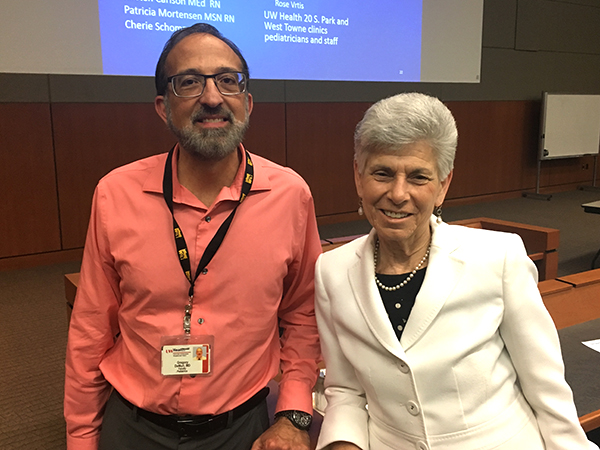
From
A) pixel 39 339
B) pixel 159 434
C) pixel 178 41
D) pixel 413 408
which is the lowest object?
pixel 39 339

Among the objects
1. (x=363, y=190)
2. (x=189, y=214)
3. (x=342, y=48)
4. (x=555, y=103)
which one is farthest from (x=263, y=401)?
(x=555, y=103)

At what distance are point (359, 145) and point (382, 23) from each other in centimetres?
528

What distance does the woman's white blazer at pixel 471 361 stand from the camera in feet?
3.87

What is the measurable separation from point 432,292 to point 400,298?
0.28 feet

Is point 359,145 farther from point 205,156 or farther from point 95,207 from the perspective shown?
point 95,207

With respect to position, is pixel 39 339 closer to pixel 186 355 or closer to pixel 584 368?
pixel 186 355

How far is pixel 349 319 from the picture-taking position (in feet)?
4.14

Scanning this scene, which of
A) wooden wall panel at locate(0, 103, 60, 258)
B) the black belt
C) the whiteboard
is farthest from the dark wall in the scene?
the black belt

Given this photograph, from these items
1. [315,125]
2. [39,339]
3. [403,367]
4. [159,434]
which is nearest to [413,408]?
[403,367]

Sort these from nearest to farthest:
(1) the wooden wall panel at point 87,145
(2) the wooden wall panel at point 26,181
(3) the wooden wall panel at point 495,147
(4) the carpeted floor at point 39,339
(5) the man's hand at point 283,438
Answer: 1. (5) the man's hand at point 283,438
2. (4) the carpeted floor at point 39,339
3. (2) the wooden wall panel at point 26,181
4. (1) the wooden wall panel at point 87,145
5. (3) the wooden wall panel at point 495,147

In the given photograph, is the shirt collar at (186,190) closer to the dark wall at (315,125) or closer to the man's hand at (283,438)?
the man's hand at (283,438)

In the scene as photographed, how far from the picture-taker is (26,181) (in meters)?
4.72

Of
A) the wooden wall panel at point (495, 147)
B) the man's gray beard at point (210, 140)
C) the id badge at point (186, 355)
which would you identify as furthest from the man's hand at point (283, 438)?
the wooden wall panel at point (495, 147)

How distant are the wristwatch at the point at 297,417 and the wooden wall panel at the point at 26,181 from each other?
4140mm
